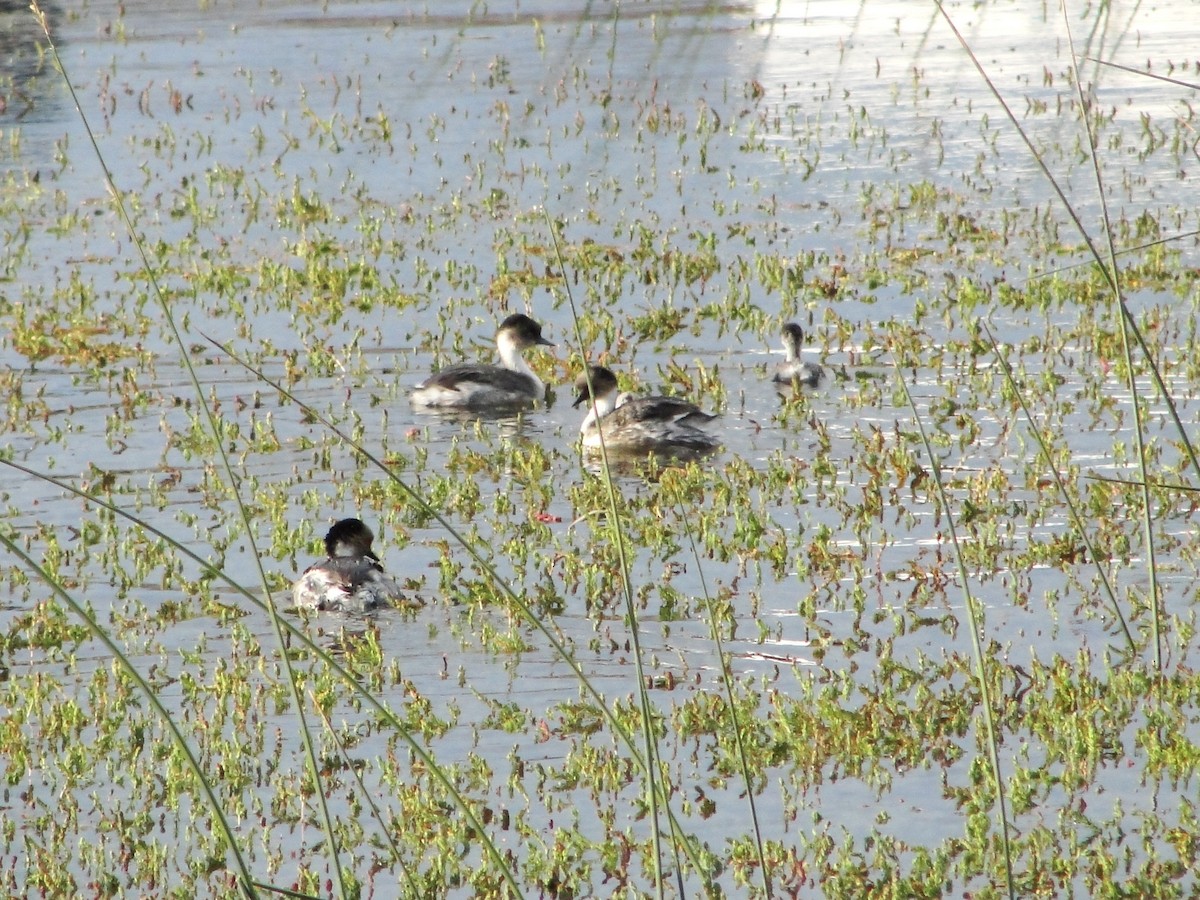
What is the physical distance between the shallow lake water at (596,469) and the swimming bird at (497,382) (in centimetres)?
23

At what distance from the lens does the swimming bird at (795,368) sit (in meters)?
14.3

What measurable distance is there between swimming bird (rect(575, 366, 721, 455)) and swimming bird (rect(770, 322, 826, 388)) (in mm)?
1259

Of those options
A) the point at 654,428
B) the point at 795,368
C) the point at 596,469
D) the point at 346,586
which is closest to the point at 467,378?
the point at 596,469

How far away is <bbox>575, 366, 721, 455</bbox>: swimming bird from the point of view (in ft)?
42.5

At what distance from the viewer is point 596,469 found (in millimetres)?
13047

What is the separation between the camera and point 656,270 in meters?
18.3

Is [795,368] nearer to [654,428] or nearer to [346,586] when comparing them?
[654,428]

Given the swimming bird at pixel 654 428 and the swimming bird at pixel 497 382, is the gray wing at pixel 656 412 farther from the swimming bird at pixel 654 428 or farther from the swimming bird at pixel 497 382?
the swimming bird at pixel 497 382

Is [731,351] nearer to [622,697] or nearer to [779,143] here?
[622,697]

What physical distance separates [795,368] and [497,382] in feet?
7.22

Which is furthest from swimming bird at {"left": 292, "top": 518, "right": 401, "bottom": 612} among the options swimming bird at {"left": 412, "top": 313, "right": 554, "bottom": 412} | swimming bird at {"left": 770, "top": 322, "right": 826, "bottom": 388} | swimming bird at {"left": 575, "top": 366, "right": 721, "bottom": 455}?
swimming bird at {"left": 770, "top": 322, "right": 826, "bottom": 388}

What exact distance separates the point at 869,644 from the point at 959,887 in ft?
8.05

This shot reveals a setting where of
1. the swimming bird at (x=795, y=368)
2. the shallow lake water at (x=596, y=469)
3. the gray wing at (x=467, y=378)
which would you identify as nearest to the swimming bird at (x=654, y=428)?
the shallow lake water at (x=596, y=469)

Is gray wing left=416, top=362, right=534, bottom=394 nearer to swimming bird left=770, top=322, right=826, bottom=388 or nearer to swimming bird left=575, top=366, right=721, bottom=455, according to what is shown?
swimming bird left=575, top=366, right=721, bottom=455
